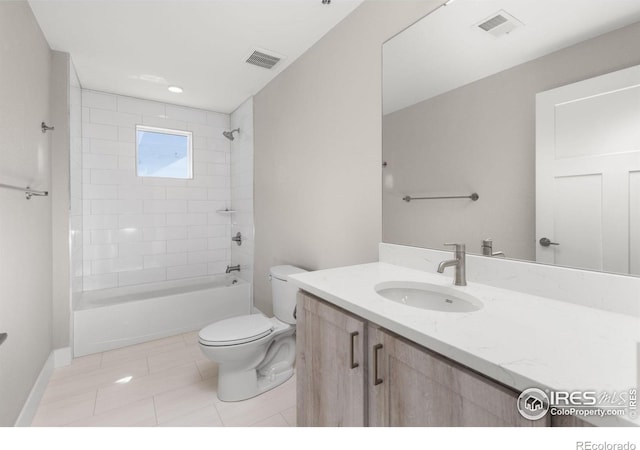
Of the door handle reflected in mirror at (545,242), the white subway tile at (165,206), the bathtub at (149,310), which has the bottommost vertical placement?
the bathtub at (149,310)

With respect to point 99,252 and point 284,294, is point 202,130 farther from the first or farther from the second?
point 284,294

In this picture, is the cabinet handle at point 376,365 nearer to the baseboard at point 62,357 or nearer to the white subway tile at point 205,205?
the baseboard at point 62,357

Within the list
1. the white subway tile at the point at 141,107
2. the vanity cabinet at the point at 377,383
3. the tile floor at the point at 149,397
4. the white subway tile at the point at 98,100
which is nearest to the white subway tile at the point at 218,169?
the white subway tile at the point at 141,107

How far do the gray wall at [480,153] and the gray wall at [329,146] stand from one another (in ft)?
0.54

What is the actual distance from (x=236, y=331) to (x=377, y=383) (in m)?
1.19

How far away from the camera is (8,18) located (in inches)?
57.8

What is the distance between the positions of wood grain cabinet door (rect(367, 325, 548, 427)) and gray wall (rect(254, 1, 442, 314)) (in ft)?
2.90

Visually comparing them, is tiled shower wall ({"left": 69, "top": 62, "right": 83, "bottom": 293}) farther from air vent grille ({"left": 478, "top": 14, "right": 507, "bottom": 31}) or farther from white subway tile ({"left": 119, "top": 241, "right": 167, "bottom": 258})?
air vent grille ({"left": 478, "top": 14, "right": 507, "bottom": 31})

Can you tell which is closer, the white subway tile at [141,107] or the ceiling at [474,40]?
the ceiling at [474,40]

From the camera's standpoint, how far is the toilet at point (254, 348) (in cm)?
177

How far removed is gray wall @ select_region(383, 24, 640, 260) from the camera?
1006 millimetres

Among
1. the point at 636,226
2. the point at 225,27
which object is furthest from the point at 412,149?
the point at 225,27

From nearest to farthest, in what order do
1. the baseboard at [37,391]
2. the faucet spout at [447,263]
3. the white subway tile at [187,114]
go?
1. the faucet spout at [447,263]
2. the baseboard at [37,391]
3. the white subway tile at [187,114]
